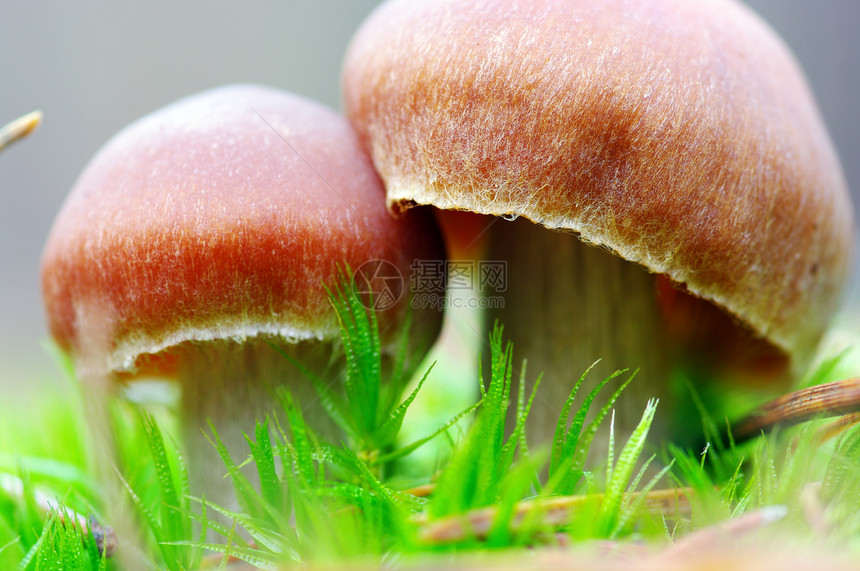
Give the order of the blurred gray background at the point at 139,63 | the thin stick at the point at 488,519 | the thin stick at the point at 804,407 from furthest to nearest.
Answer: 1. the blurred gray background at the point at 139,63
2. the thin stick at the point at 804,407
3. the thin stick at the point at 488,519

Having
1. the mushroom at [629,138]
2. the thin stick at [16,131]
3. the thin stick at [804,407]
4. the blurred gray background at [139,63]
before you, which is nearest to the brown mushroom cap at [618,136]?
the mushroom at [629,138]

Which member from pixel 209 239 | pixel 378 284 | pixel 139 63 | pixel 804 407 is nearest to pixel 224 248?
pixel 209 239

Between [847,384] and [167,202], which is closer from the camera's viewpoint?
[847,384]

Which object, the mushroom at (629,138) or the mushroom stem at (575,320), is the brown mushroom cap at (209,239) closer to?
the mushroom at (629,138)

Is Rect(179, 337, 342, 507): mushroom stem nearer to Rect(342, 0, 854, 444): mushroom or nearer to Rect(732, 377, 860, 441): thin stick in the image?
Rect(342, 0, 854, 444): mushroom

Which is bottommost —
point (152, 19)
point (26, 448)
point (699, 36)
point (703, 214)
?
point (26, 448)

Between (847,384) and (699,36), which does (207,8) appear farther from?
(847,384)

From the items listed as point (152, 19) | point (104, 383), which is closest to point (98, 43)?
point (152, 19)

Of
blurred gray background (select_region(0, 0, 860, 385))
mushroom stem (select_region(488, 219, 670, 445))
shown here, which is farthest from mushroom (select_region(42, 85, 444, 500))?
blurred gray background (select_region(0, 0, 860, 385))
